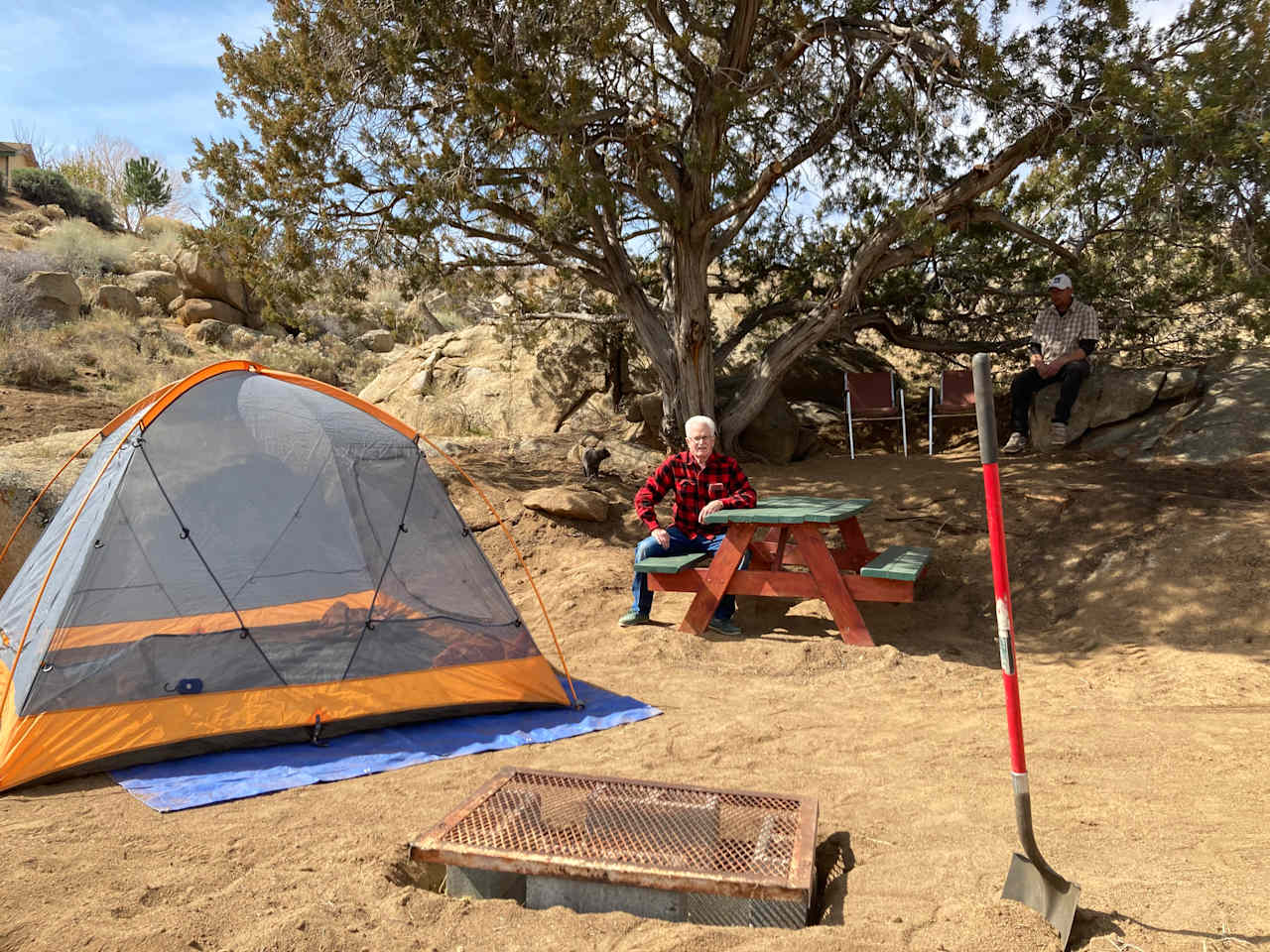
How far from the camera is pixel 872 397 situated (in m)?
10.4

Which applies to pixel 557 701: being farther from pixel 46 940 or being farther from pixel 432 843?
pixel 46 940

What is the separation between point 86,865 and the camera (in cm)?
284

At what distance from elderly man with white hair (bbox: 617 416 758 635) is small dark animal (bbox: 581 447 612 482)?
8.85ft

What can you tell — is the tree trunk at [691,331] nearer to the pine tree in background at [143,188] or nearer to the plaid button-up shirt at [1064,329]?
the plaid button-up shirt at [1064,329]

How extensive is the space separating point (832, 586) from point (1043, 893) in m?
3.48

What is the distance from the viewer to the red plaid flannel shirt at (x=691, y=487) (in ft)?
20.6

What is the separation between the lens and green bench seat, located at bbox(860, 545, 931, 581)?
5.36 m

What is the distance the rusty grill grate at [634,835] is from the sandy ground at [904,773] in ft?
0.41

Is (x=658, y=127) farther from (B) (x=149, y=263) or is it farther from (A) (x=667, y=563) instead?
(B) (x=149, y=263)

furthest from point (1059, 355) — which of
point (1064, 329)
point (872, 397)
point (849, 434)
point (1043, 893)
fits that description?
point (1043, 893)

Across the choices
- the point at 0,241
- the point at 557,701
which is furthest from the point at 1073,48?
Result: the point at 0,241

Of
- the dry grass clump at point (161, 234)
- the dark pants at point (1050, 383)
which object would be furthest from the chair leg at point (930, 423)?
the dry grass clump at point (161, 234)

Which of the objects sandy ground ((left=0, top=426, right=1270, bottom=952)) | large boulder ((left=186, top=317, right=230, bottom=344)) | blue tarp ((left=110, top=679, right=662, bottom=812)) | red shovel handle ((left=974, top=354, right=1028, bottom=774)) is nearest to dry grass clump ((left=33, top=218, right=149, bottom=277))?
large boulder ((left=186, top=317, right=230, bottom=344))

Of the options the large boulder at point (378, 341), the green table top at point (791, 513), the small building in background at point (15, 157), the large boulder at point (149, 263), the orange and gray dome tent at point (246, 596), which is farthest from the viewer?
the small building in background at point (15, 157)
